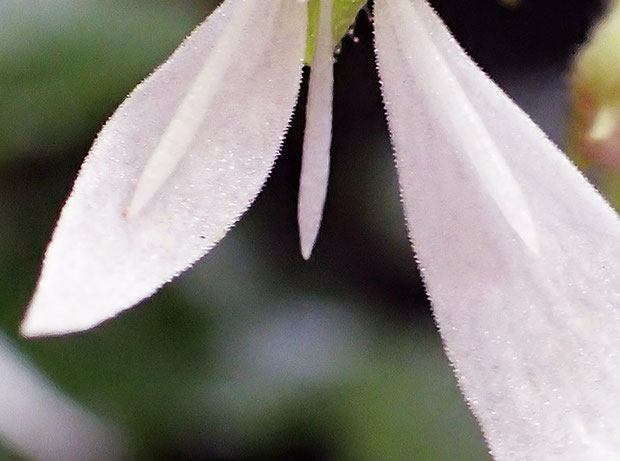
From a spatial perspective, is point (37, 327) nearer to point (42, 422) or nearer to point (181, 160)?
point (181, 160)

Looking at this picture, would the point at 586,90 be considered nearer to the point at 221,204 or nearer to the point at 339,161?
the point at 221,204

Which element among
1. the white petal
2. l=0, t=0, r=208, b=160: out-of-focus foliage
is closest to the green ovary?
the white petal

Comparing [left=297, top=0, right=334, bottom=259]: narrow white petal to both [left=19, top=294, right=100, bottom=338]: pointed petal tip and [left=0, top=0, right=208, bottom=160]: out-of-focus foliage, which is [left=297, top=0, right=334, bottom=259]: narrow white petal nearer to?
[left=19, top=294, right=100, bottom=338]: pointed petal tip

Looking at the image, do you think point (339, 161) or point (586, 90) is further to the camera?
point (339, 161)

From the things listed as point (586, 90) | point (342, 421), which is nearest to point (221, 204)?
point (586, 90)

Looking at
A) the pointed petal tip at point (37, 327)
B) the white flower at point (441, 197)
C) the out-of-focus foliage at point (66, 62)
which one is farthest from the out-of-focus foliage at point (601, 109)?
the out-of-focus foliage at point (66, 62)

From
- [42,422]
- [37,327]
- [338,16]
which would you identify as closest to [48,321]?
[37,327]

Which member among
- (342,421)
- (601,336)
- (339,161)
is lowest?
(342,421)

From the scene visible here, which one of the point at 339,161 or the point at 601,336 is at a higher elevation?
the point at 601,336
